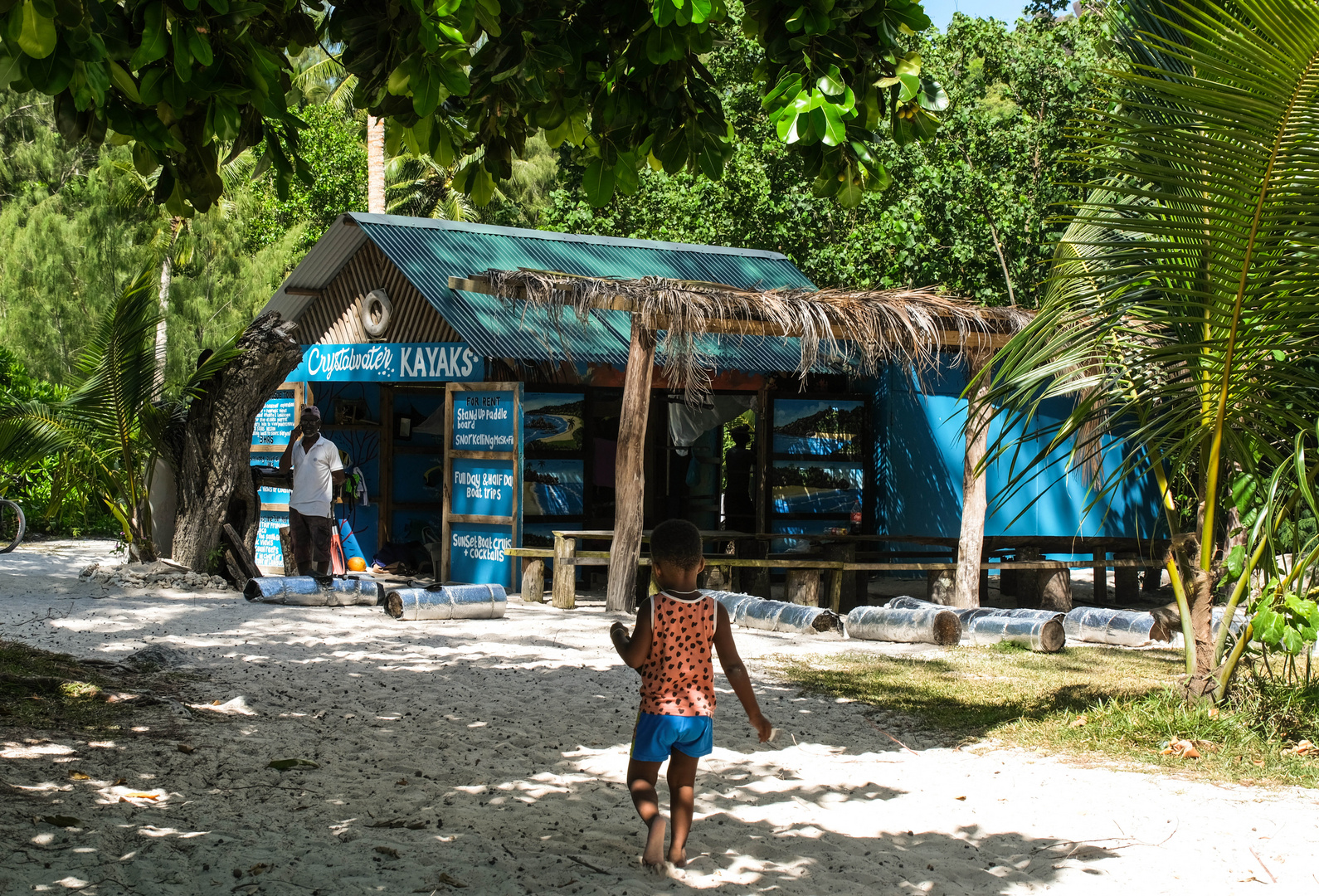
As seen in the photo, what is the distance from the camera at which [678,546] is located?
412 cm

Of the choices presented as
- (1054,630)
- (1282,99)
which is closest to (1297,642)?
(1282,99)

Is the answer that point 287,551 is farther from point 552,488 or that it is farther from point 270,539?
point 552,488

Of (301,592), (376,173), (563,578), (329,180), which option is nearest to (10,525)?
(301,592)

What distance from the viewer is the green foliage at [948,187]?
63.3 feet

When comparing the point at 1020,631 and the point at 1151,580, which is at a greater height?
the point at 1151,580

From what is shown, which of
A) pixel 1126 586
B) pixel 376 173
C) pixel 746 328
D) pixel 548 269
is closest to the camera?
pixel 746 328

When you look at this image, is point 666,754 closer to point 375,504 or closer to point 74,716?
point 74,716

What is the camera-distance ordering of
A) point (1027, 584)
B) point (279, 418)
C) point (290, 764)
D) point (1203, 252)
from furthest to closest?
1. point (279, 418)
2. point (1027, 584)
3. point (1203, 252)
4. point (290, 764)

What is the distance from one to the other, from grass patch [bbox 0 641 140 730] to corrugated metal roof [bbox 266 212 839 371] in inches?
219

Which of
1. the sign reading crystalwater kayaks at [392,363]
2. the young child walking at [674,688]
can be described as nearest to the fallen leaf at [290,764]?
the young child walking at [674,688]

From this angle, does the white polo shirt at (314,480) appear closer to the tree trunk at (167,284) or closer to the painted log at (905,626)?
the painted log at (905,626)

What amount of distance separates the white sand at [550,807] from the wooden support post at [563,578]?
3.79 metres

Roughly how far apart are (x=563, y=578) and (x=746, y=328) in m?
2.81

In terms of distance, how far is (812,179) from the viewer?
5098mm
